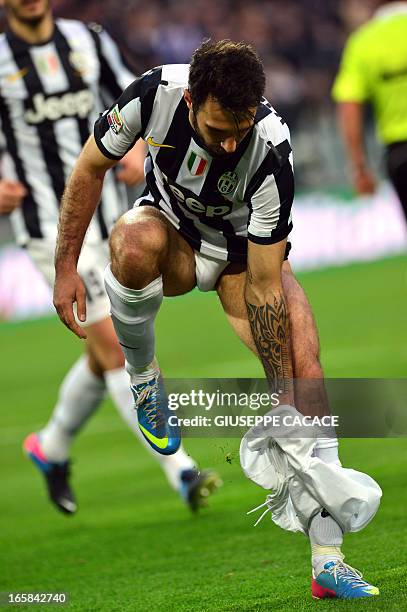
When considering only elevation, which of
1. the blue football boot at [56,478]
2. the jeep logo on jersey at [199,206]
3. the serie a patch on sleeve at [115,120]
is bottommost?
the blue football boot at [56,478]

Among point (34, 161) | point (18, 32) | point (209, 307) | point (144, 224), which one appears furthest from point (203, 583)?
point (209, 307)

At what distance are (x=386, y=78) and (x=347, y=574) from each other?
14.9 feet

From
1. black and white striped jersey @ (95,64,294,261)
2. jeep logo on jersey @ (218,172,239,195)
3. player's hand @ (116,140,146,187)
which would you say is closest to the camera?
black and white striped jersey @ (95,64,294,261)

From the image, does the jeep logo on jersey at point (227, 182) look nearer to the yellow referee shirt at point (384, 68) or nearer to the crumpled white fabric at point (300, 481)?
the crumpled white fabric at point (300, 481)

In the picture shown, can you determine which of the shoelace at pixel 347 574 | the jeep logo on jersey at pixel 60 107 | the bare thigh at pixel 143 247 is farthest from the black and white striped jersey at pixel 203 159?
the jeep logo on jersey at pixel 60 107

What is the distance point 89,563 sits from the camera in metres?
5.81

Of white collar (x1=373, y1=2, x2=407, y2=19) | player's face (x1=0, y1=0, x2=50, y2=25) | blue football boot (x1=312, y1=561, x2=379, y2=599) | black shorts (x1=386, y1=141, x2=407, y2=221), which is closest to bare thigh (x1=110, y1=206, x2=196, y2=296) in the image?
blue football boot (x1=312, y1=561, x2=379, y2=599)

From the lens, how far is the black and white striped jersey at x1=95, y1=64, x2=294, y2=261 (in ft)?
14.9

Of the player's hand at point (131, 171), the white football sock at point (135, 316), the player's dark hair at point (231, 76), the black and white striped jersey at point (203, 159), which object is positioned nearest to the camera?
the player's dark hair at point (231, 76)

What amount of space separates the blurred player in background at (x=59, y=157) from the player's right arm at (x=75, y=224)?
78.2 inches

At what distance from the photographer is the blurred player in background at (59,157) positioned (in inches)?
273

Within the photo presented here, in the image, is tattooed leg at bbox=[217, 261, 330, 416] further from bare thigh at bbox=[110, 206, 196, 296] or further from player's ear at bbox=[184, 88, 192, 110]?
player's ear at bbox=[184, 88, 192, 110]

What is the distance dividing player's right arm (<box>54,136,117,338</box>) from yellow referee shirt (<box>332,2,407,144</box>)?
3.77 m

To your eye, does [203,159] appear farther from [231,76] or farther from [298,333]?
[298,333]
